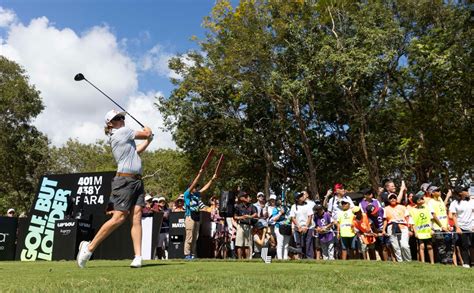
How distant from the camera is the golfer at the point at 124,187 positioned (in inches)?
251

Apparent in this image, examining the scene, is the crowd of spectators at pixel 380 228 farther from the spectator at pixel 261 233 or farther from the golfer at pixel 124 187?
the golfer at pixel 124 187

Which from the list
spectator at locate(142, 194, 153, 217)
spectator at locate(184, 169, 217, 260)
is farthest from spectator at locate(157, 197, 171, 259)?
spectator at locate(184, 169, 217, 260)

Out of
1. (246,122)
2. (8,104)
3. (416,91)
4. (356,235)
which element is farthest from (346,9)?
(8,104)

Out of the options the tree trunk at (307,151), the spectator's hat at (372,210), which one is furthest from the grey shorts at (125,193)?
the tree trunk at (307,151)

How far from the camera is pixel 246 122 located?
3034 cm

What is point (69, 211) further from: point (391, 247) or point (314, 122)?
point (314, 122)

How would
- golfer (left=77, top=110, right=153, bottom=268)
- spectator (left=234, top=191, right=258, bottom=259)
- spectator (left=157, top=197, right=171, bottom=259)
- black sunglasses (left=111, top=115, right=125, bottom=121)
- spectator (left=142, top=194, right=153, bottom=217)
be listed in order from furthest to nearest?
spectator (left=157, top=197, right=171, bottom=259)
spectator (left=142, top=194, right=153, bottom=217)
spectator (left=234, top=191, right=258, bottom=259)
black sunglasses (left=111, top=115, right=125, bottom=121)
golfer (left=77, top=110, right=153, bottom=268)

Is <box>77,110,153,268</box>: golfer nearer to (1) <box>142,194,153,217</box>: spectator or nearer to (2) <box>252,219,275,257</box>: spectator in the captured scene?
(2) <box>252,219,275,257</box>: spectator

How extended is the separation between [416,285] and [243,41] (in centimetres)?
2089

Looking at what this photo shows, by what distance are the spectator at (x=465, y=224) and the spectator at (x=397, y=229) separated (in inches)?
50.4

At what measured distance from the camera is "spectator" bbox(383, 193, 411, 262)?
11.7 m

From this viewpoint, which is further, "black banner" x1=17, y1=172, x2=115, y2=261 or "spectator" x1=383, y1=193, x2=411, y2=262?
"black banner" x1=17, y1=172, x2=115, y2=261

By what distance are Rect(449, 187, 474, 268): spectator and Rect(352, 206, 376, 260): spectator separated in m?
2.02

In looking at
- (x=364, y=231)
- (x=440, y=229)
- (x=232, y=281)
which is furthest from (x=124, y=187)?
(x=440, y=229)
